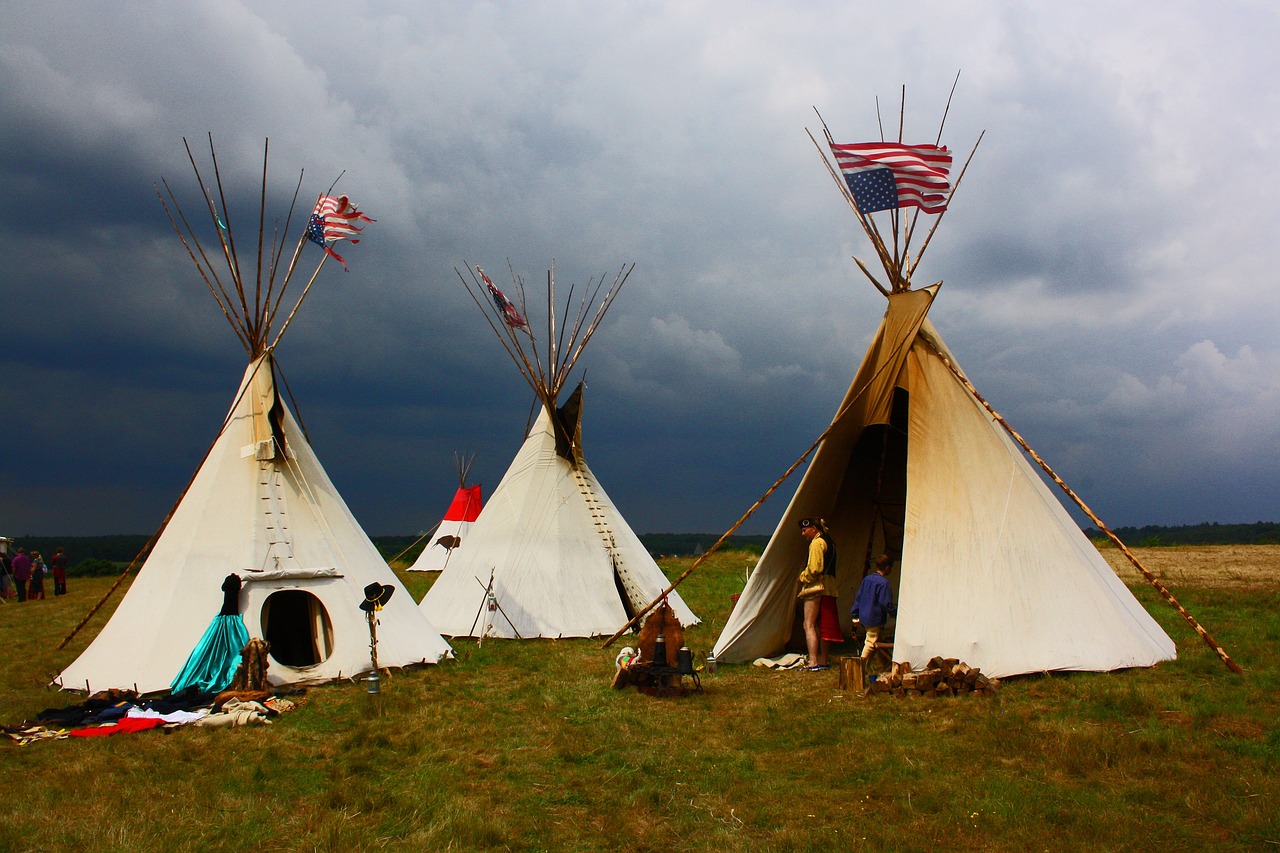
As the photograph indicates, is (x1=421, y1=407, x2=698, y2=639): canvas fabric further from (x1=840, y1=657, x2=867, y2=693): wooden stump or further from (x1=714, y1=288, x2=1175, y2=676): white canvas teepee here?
(x1=840, y1=657, x2=867, y2=693): wooden stump

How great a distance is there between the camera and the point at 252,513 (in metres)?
9.63

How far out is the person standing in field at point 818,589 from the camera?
9.09 meters

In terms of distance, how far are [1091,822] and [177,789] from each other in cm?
556

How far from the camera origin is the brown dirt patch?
590 inches

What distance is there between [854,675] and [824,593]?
1359mm

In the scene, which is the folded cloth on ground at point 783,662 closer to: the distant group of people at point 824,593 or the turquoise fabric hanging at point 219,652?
the distant group of people at point 824,593

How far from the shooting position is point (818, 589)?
9.05 metres

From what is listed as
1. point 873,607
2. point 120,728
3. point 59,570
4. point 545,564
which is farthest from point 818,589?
point 59,570

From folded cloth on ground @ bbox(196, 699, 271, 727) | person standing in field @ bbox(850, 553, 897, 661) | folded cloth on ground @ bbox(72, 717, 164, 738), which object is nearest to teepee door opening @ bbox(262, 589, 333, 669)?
folded cloth on ground @ bbox(196, 699, 271, 727)

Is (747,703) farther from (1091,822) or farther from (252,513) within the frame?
(252,513)

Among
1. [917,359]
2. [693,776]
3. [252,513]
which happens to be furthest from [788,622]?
[252,513]

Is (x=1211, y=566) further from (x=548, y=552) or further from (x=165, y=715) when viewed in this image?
(x=165, y=715)

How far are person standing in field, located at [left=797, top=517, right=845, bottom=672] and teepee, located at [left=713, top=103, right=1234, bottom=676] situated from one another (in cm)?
65

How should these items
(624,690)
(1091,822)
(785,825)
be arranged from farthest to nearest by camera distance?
(624,690) → (785,825) → (1091,822)
